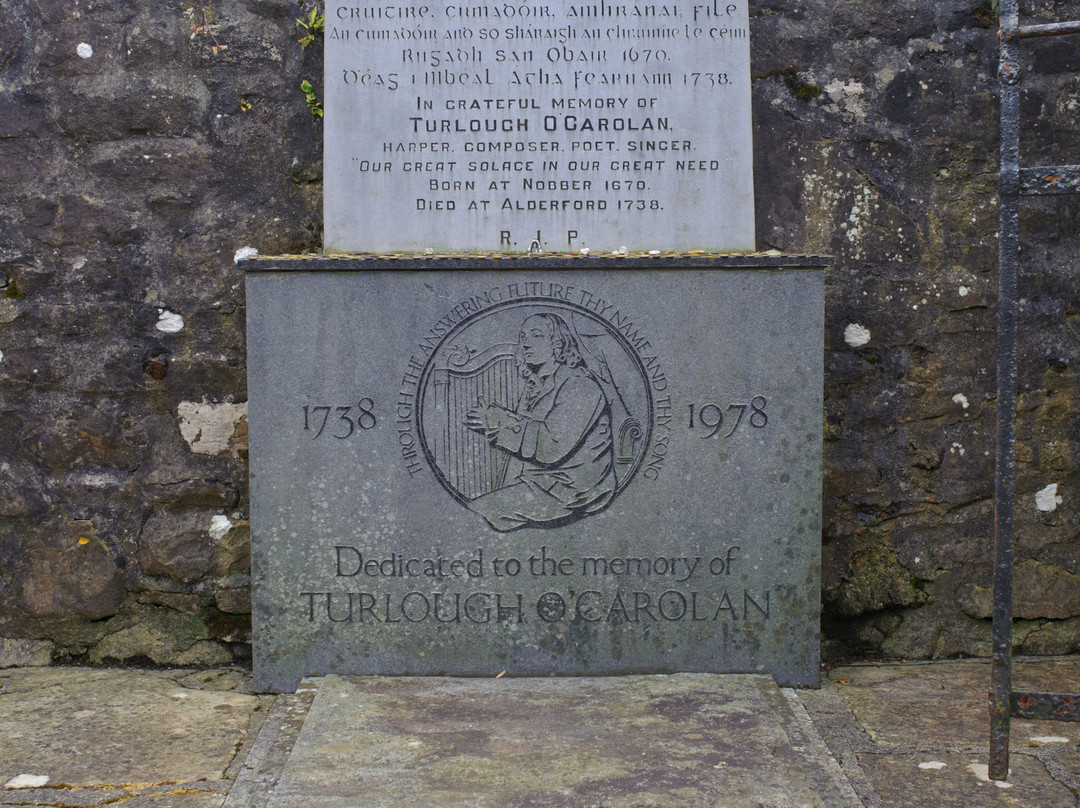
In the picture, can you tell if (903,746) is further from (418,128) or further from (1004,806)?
(418,128)

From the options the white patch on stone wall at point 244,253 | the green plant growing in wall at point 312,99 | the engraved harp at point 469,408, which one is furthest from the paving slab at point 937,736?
the green plant growing in wall at point 312,99

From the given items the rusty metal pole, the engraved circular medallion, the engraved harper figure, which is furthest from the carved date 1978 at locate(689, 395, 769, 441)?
the rusty metal pole

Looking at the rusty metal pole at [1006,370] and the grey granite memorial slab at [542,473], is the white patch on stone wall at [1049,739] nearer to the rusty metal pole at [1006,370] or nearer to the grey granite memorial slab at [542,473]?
the rusty metal pole at [1006,370]

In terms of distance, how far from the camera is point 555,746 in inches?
96.3

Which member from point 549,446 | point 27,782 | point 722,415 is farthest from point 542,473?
point 27,782

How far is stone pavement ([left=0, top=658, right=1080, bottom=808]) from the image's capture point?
2.26 m

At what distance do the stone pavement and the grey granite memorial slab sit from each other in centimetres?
15

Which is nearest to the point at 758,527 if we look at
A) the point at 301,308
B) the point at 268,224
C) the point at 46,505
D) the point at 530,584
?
the point at 530,584

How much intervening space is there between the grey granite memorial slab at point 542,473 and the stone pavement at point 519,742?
154 millimetres

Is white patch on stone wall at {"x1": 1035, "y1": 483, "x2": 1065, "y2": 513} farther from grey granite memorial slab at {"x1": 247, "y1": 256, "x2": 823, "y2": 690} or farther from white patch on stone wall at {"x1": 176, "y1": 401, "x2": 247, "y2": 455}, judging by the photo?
white patch on stone wall at {"x1": 176, "y1": 401, "x2": 247, "y2": 455}

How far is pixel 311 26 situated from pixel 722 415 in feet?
6.02

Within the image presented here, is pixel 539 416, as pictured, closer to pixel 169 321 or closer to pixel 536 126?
pixel 536 126

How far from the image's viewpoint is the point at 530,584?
2977 mm

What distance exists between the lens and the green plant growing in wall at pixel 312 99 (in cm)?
322
